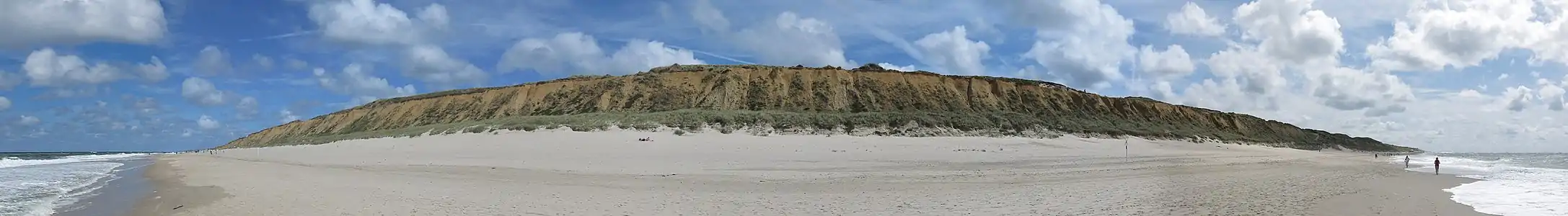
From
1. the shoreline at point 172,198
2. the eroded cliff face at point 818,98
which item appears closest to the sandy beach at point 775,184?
the shoreline at point 172,198

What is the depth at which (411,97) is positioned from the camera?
6806 centimetres

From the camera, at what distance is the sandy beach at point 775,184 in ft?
35.9

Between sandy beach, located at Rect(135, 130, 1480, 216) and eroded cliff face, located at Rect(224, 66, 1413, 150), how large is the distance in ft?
59.1

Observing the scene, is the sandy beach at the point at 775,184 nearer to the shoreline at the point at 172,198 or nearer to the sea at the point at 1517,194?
the shoreline at the point at 172,198

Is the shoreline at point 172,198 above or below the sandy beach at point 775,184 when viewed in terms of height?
below

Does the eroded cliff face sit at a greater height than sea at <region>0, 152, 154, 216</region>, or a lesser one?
greater

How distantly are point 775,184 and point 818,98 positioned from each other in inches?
1351

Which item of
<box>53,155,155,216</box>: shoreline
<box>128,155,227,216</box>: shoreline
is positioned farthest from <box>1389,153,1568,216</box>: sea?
<box>53,155,155,216</box>: shoreline

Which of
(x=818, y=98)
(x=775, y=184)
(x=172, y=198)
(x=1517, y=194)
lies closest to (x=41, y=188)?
(x=172, y=198)

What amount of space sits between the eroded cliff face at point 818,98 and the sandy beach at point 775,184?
709 inches

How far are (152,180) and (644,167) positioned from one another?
437 inches

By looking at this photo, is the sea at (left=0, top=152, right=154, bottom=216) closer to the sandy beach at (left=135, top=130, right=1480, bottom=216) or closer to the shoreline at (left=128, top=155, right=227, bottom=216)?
the shoreline at (left=128, top=155, right=227, bottom=216)

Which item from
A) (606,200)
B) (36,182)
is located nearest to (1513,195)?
(606,200)

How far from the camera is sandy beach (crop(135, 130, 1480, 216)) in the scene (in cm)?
1094
